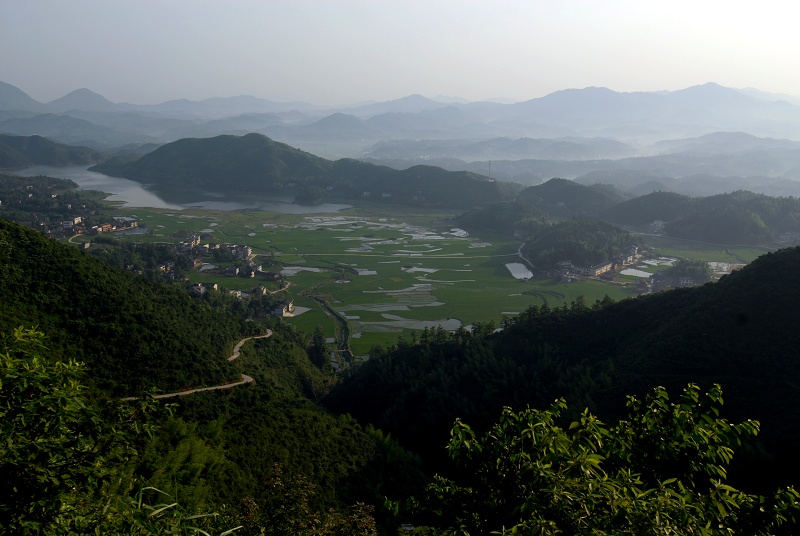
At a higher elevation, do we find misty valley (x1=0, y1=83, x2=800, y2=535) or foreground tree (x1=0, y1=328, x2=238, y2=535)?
foreground tree (x1=0, y1=328, x2=238, y2=535)

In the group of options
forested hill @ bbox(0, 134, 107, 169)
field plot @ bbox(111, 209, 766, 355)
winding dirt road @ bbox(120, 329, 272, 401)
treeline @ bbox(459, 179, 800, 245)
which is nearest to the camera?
winding dirt road @ bbox(120, 329, 272, 401)

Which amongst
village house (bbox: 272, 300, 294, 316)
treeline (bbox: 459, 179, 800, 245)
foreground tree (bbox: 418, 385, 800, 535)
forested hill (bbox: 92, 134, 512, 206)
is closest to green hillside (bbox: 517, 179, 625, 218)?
treeline (bbox: 459, 179, 800, 245)

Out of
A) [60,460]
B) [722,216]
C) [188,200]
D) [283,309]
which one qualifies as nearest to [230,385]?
[60,460]

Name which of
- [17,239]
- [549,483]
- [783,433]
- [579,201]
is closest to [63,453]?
[549,483]

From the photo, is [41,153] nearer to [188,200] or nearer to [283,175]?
[188,200]

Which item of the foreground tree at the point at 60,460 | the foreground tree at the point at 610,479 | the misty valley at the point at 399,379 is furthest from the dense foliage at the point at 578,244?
the foreground tree at the point at 60,460

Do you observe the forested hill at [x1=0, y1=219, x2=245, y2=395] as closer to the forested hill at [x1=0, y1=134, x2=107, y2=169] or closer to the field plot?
the field plot
